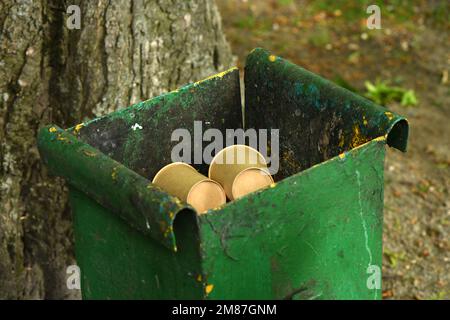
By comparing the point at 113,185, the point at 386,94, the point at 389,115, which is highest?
the point at 386,94

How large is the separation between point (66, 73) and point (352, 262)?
162cm

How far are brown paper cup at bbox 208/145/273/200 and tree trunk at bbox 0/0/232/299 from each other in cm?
79

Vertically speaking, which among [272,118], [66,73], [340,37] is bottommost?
[272,118]

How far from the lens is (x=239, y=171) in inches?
130

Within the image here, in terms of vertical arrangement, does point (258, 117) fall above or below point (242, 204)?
above

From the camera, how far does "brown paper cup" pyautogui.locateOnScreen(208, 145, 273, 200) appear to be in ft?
10.8

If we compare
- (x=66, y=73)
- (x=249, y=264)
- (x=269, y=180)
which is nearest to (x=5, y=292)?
(x=66, y=73)

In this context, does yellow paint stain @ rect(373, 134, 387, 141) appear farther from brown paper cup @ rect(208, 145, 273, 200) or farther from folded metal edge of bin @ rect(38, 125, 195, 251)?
folded metal edge of bin @ rect(38, 125, 195, 251)

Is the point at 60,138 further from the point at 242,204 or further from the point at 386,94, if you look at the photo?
the point at 386,94

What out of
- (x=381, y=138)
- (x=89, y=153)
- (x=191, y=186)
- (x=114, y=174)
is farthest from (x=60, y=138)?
(x=381, y=138)

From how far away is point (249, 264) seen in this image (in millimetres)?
2684

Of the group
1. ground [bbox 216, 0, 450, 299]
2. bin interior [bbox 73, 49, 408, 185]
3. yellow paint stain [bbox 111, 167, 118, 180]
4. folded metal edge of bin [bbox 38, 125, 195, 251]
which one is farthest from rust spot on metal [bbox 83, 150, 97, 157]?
ground [bbox 216, 0, 450, 299]

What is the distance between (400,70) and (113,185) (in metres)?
4.12

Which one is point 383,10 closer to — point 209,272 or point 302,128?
point 302,128
